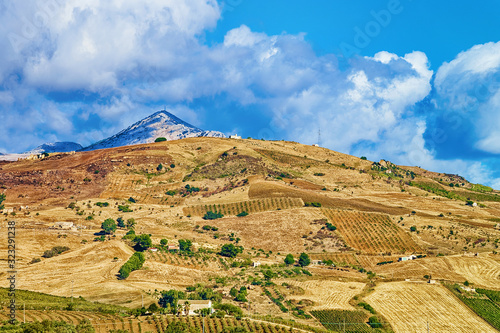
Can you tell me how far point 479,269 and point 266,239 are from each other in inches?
2284

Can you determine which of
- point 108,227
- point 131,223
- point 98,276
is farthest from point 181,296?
point 131,223

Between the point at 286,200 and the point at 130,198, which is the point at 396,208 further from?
the point at 130,198

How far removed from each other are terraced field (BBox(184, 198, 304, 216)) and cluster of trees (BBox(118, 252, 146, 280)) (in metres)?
51.2

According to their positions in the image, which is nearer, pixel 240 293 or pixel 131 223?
pixel 240 293

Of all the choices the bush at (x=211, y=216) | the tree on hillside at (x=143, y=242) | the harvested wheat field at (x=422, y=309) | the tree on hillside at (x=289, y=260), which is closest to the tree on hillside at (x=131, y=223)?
the tree on hillside at (x=143, y=242)

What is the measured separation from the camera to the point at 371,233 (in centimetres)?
14825

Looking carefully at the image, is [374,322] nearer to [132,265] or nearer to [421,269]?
[421,269]

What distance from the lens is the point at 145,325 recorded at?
74812 millimetres

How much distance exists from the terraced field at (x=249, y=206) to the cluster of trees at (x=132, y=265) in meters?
51.2

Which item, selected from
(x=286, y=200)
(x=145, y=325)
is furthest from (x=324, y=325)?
(x=286, y=200)

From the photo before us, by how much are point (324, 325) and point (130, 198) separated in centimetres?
10915

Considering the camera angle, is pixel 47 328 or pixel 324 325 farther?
pixel 324 325

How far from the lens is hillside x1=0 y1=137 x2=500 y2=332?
10000 centimetres

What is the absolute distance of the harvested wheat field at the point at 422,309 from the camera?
8931 cm
